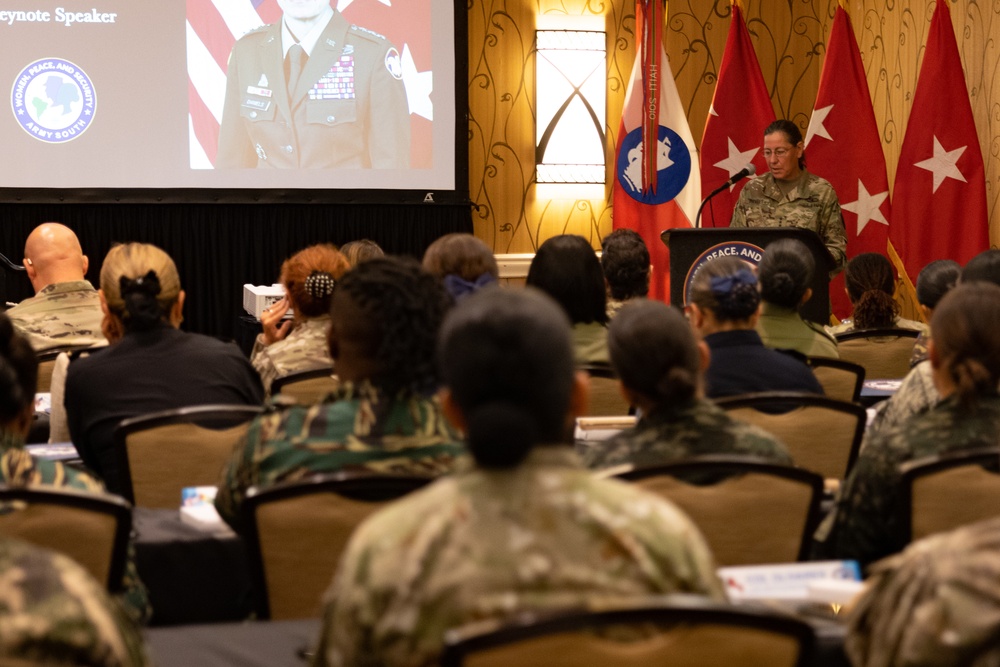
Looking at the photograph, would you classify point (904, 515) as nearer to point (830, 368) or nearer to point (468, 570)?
point (468, 570)

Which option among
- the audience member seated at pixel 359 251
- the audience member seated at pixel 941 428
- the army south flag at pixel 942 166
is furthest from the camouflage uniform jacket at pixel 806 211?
the audience member seated at pixel 941 428

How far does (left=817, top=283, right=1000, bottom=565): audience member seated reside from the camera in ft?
7.20

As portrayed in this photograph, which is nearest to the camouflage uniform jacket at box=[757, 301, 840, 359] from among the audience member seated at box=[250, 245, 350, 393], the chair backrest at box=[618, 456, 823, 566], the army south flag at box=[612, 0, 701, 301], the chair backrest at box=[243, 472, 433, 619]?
the audience member seated at box=[250, 245, 350, 393]

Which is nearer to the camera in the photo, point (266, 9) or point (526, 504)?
point (526, 504)

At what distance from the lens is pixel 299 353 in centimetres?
384

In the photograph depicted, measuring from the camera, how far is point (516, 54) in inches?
330

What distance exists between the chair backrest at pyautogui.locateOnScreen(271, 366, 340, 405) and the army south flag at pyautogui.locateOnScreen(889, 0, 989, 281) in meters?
4.49

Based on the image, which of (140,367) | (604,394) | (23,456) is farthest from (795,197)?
(23,456)

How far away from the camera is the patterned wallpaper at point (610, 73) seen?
830 centimetres

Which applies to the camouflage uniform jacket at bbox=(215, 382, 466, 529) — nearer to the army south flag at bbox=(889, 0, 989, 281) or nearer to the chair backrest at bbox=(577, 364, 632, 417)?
the chair backrest at bbox=(577, 364, 632, 417)

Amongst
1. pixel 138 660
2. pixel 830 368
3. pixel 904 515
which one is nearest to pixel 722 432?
pixel 904 515

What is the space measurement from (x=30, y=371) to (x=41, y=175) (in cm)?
582

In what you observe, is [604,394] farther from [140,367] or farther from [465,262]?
[140,367]

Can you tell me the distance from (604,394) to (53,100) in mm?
5200
